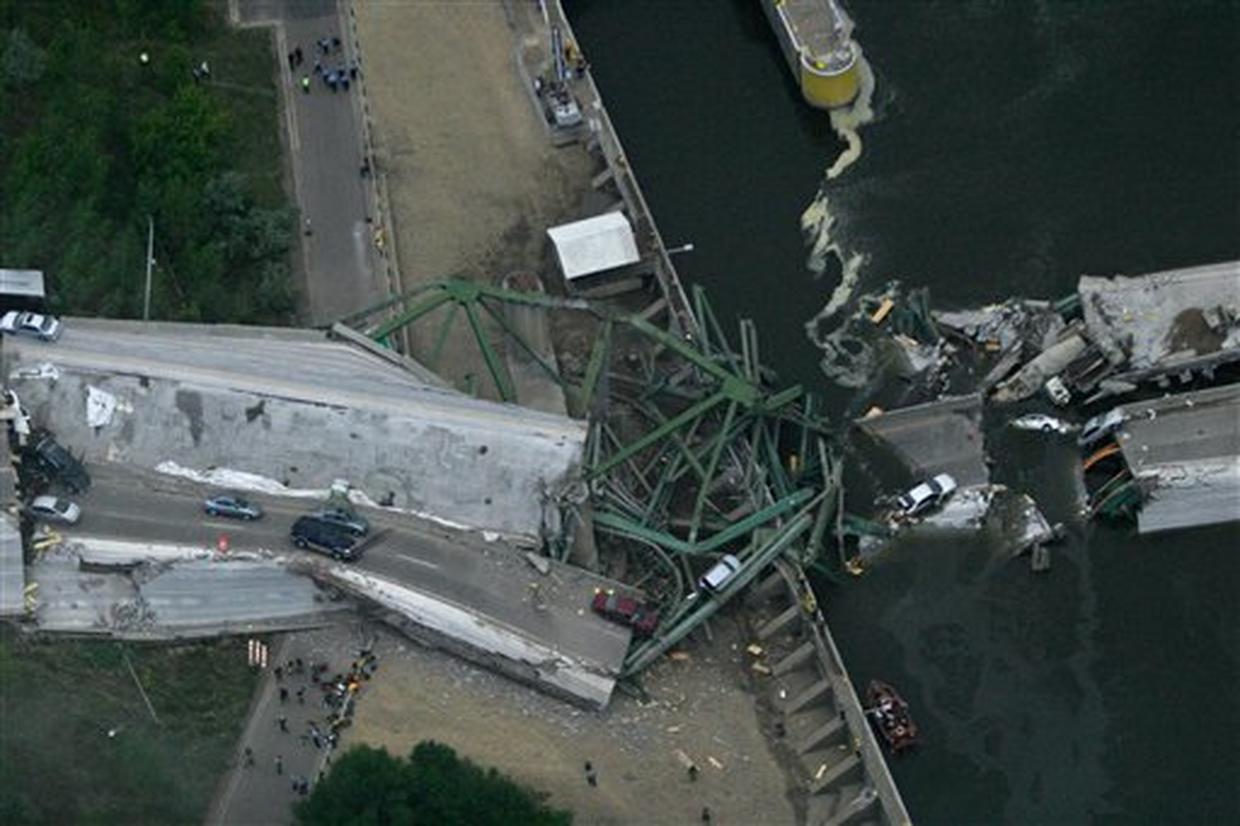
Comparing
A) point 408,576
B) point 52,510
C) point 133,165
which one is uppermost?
point 133,165

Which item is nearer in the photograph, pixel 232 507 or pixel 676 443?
pixel 232 507

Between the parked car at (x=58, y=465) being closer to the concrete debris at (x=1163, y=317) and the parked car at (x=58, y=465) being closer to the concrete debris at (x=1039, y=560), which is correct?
the concrete debris at (x=1039, y=560)

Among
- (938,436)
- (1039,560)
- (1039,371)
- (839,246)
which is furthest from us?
(839,246)

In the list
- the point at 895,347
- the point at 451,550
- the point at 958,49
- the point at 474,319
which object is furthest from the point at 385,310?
the point at 958,49

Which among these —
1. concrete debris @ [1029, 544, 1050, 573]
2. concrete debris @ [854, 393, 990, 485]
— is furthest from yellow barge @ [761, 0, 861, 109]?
concrete debris @ [1029, 544, 1050, 573]

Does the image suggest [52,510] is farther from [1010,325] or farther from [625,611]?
[1010,325]

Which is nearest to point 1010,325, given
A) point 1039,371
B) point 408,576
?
point 1039,371
